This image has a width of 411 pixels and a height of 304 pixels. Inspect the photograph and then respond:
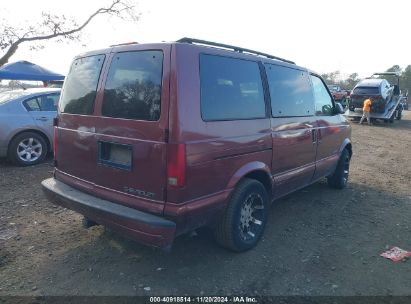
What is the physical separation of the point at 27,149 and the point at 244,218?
5.25 metres

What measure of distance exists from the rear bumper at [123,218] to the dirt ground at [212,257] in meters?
0.52

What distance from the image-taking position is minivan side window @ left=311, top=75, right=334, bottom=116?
516 centimetres

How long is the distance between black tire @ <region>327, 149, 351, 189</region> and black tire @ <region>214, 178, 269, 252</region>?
108 inches

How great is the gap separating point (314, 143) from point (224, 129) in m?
2.19

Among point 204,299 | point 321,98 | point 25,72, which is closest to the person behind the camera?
point 204,299

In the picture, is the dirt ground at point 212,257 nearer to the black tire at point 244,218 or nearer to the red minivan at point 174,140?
the black tire at point 244,218

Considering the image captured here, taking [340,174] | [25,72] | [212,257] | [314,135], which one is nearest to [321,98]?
[314,135]

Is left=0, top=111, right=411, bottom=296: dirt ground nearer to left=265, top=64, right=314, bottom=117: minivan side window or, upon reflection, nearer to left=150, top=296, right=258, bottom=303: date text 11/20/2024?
left=150, top=296, right=258, bottom=303: date text 11/20/2024

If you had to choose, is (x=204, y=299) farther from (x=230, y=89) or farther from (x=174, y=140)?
(x=230, y=89)

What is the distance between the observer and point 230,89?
3.44m

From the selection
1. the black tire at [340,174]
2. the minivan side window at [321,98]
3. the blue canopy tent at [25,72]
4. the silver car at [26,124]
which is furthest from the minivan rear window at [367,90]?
the silver car at [26,124]

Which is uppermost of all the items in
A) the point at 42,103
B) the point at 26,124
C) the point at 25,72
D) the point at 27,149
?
the point at 25,72

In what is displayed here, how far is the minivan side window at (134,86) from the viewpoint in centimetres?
295

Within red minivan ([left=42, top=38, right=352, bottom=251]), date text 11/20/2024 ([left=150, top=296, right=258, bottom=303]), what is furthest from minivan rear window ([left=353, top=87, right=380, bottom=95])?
date text 11/20/2024 ([left=150, top=296, right=258, bottom=303])
